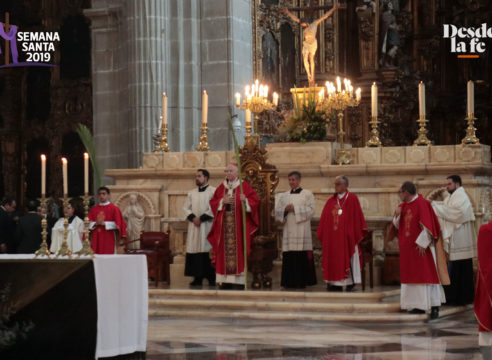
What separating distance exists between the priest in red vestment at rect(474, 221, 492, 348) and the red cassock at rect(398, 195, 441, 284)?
480 cm

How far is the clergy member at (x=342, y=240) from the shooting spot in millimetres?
13117

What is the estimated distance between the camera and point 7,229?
52.5ft

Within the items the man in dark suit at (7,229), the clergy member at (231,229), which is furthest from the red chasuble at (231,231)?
the man in dark suit at (7,229)

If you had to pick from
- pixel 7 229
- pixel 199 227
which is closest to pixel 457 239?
pixel 199 227

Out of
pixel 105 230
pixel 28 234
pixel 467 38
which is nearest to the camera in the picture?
pixel 105 230

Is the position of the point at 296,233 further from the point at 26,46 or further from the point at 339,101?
the point at 26,46

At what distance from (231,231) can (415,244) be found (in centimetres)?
269

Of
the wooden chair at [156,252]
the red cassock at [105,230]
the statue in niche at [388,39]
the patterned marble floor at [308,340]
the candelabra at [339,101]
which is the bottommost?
the patterned marble floor at [308,340]

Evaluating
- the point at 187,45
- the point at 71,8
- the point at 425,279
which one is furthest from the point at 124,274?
the point at 71,8

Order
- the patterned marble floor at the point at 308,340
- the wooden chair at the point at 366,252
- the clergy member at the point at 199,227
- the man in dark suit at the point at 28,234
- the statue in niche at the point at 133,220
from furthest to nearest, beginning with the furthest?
the man in dark suit at the point at 28,234 < the statue in niche at the point at 133,220 < the clergy member at the point at 199,227 < the wooden chair at the point at 366,252 < the patterned marble floor at the point at 308,340

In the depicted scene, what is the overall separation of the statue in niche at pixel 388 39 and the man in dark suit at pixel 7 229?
977 centimetres

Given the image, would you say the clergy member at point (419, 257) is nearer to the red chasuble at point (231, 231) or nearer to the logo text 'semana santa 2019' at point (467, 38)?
the red chasuble at point (231, 231)

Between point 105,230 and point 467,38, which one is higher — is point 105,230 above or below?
below

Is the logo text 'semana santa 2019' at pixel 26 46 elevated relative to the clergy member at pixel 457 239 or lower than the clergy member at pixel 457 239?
elevated
